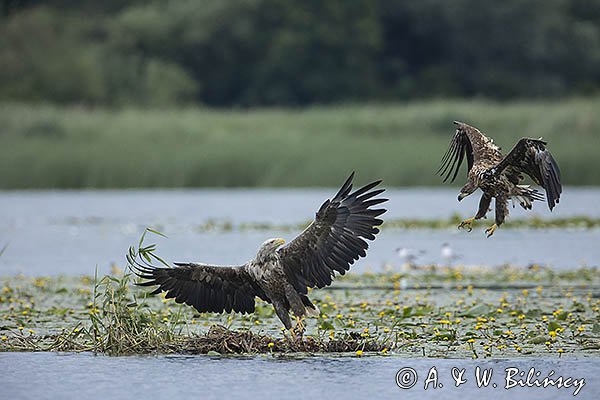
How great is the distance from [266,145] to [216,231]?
35.3 ft

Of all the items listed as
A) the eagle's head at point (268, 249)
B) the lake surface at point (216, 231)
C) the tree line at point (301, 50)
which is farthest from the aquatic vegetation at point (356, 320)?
the tree line at point (301, 50)

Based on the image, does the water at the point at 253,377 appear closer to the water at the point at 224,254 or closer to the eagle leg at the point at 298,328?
the water at the point at 224,254

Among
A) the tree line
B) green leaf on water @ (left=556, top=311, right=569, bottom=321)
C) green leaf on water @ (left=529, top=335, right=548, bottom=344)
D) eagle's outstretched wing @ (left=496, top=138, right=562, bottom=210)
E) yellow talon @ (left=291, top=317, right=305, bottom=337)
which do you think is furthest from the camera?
the tree line

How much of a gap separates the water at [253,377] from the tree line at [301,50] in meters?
37.5

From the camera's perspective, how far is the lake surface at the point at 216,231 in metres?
18.5

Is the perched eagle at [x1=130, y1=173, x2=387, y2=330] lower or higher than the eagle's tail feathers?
higher

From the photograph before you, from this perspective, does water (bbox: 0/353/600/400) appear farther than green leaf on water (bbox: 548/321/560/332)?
No

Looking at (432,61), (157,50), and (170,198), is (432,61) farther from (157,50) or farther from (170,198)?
(170,198)

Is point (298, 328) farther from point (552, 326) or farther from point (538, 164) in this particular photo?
point (538, 164)

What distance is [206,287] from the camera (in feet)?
34.1

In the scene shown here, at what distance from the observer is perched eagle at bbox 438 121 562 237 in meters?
10.9

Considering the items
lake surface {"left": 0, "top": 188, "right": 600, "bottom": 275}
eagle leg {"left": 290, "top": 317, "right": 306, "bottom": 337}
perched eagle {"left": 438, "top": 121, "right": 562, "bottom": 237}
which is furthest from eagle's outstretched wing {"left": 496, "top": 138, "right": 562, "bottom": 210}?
lake surface {"left": 0, "top": 188, "right": 600, "bottom": 275}

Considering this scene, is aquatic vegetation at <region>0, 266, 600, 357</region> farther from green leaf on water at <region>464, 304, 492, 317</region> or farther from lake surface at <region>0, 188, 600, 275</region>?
lake surface at <region>0, 188, 600, 275</region>

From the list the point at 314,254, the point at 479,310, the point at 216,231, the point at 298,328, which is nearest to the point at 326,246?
the point at 314,254
